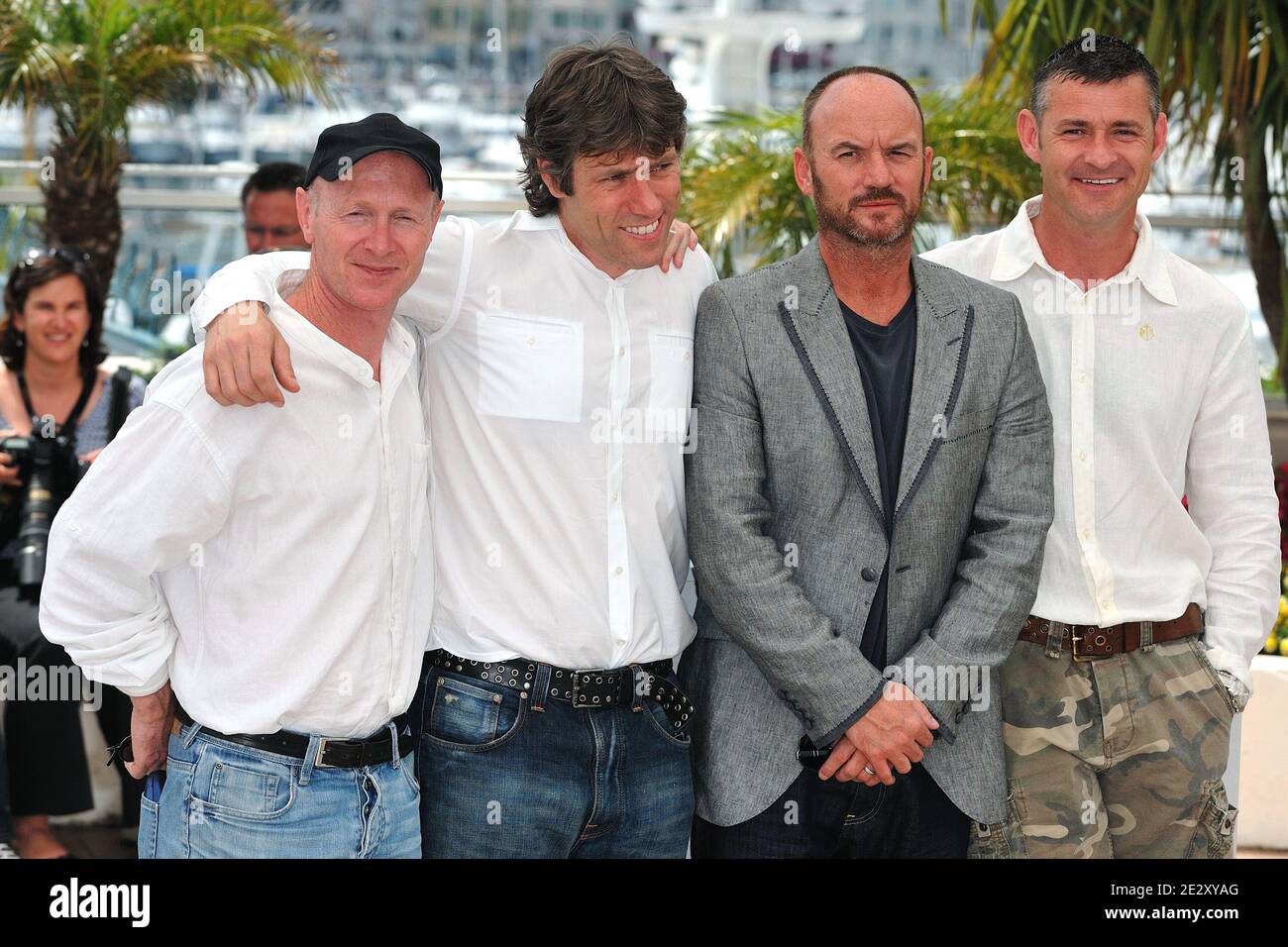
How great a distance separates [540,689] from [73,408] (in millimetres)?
2309

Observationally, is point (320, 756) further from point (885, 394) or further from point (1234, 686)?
point (1234, 686)

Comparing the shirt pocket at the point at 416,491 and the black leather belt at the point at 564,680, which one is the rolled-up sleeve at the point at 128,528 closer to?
the shirt pocket at the point at 416,491

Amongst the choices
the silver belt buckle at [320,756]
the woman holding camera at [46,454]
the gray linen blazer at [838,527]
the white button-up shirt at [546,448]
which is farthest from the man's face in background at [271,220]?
the silver belt buckle at [320,756]

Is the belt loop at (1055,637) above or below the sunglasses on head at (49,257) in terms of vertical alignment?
below

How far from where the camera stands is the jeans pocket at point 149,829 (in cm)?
215

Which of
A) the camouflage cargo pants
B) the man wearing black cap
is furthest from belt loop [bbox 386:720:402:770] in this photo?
the camouflage cargo pants

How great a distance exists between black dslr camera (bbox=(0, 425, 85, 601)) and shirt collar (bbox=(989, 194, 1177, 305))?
2485mm

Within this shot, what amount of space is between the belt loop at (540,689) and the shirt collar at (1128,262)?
1.15m

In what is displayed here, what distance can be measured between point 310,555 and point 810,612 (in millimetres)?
818

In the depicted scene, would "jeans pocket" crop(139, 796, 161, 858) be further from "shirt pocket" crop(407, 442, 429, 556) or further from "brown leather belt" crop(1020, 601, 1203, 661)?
"brown leather belt" crop(1020, 601, 1203, 661)

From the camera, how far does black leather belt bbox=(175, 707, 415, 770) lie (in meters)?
2.09

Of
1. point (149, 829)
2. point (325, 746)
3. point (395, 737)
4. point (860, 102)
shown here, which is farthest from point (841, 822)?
point (860, 102)

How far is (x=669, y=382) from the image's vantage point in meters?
2.40
